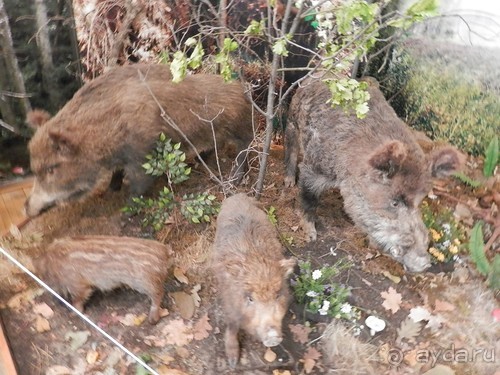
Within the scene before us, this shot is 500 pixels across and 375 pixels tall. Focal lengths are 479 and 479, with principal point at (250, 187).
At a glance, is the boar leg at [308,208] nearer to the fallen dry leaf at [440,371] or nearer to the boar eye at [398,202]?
the boar eye at [398,202]

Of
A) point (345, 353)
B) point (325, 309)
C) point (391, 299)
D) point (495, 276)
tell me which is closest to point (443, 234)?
point (495, 276)

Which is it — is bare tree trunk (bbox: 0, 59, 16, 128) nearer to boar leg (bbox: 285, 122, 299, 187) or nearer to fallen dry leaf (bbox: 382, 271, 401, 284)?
boar leg (bbox: 285, 122, 299, 187)

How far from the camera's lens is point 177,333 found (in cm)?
259

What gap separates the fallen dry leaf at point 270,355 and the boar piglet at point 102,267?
2.04ft

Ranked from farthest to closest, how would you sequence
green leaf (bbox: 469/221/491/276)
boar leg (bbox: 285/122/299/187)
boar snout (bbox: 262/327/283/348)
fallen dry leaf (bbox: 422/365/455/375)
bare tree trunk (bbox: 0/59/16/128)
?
boar leg (bbox: 285/122/299/187), green leaf (bbox: 469/221/491/276), bare tree trunk (bbox: 0/59/16/128), fallen dry leaf (bbox: 422/365/455/375), boar snout (bbox: 262/327/283/348)

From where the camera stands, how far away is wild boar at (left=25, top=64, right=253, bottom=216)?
2.81 metres

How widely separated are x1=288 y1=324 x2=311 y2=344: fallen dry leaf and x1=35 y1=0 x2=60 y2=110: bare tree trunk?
6.59 feet

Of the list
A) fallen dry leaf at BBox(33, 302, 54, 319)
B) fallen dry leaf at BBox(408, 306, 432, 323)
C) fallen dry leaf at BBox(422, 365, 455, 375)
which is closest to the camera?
fallen dry leaf at BBox(422, 365, 455, 375)

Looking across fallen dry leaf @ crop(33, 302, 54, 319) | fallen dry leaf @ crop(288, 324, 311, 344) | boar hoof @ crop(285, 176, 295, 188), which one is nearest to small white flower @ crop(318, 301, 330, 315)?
fallen dry leaf @ crop(288, 324, 311, 344)

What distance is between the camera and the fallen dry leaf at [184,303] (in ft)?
8.87

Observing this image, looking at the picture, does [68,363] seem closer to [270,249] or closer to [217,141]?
[270,249]

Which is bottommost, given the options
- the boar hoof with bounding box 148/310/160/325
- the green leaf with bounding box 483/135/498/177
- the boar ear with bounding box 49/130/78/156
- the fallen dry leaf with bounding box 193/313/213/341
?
the fallen dry leaf with bounding box 193/313/213/341

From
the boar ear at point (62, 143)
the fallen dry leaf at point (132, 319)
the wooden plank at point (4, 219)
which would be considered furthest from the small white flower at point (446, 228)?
the wooden plank at point (4, 219)

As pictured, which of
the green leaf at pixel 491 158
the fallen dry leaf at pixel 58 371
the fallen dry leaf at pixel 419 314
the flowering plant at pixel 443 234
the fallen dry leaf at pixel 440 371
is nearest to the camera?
the fallen dry leaf at pixel 58 371
